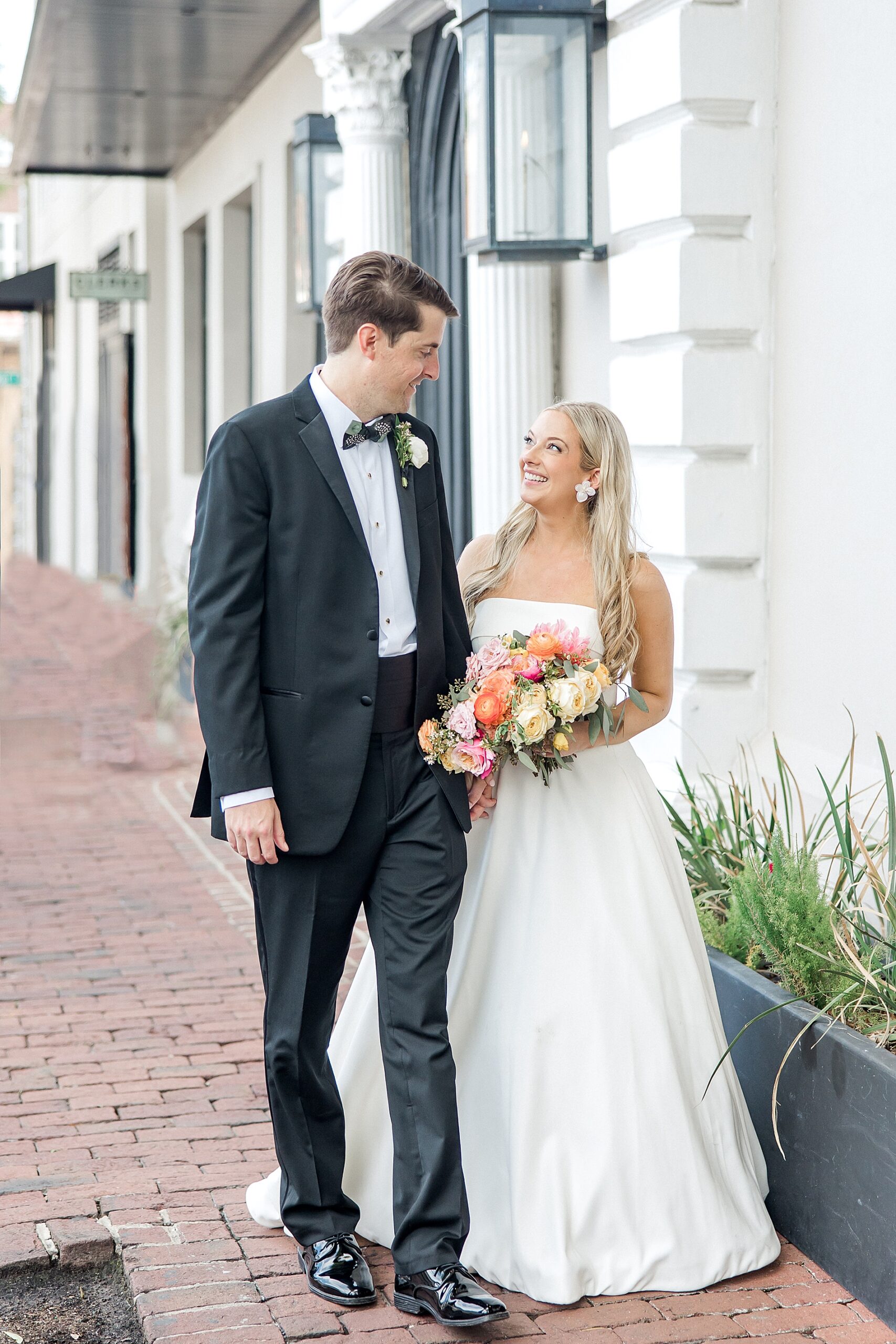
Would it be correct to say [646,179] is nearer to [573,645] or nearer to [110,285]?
[573,645]

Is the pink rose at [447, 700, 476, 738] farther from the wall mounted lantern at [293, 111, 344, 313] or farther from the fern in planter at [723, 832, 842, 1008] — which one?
the wall mounted lantern at [293, 111, 344, 313]

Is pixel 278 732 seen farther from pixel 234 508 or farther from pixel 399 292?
pixel 399 292

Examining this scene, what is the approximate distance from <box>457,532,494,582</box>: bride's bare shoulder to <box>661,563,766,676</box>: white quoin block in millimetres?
1716

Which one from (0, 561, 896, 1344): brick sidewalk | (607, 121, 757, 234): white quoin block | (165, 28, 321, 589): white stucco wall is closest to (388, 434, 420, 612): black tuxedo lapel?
(0, 561, 896, 1344): brick sidewalk

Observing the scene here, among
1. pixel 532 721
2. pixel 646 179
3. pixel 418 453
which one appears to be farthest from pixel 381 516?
pixel 646 179

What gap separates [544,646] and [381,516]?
44 cm

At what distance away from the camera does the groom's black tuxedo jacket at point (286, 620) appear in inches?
121

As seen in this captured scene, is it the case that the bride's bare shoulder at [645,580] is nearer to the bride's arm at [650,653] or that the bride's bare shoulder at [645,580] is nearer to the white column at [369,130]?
the bride's arm at [650,653]

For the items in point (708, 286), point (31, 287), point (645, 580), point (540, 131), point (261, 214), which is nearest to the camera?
point (645, 580)

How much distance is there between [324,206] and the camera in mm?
8773

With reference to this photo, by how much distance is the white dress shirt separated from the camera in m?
3.23

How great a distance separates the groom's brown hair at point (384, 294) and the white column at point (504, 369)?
10.7ft

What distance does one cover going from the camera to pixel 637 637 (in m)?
3.55

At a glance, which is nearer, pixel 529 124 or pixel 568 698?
pixel 568 698
